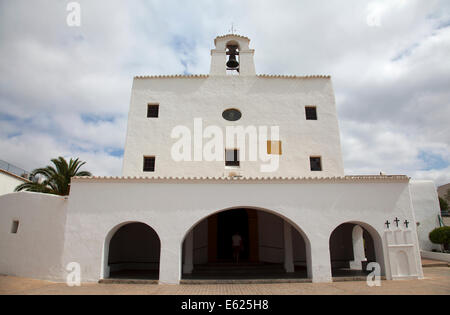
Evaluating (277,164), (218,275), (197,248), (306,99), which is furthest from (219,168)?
(306,99)

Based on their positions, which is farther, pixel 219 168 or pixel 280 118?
pixel 280 118

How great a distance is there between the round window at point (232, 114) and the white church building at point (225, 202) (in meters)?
0.08

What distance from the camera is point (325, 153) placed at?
13930 mm

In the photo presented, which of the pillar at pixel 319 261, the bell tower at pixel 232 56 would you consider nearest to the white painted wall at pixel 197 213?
the pillar at pixel 319 261

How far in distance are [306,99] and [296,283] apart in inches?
365

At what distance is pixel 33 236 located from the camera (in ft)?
34.6

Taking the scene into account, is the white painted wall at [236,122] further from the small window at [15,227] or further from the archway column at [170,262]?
the small window at [15,227]

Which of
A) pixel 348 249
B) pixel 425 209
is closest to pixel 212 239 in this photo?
pixel 348 249

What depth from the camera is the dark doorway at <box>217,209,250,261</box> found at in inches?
541

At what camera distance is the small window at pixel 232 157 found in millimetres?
13688

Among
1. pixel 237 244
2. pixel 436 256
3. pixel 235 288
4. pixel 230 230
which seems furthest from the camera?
pixel 436 256

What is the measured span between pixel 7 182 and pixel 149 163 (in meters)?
15.7

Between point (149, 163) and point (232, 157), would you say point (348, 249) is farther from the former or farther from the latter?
point (149, 163)
